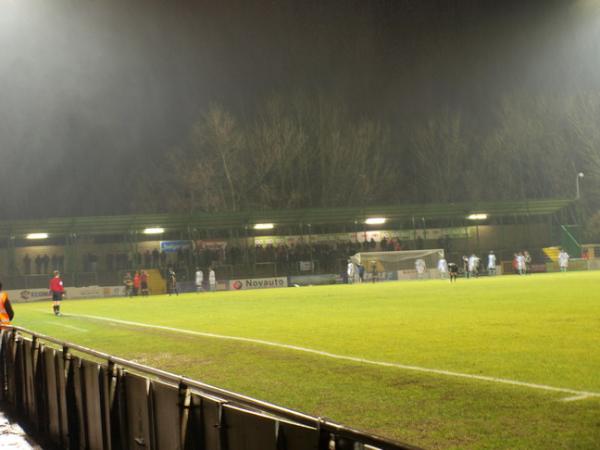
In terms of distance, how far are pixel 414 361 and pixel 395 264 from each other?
44814mm

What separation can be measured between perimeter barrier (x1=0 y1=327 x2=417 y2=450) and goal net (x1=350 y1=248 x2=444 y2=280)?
4661cm

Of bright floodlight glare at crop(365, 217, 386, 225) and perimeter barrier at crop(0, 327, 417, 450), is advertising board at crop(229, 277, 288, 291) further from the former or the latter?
perimeter barrier at crop(0, 327, 417, 450)

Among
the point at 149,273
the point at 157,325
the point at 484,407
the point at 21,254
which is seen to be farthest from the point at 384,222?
the point at 484,407

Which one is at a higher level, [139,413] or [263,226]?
[263,226]

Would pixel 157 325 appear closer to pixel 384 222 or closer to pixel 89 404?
pixel 89 404

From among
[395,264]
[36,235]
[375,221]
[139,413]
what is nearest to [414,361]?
[139,413]

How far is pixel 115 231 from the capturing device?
58.3m

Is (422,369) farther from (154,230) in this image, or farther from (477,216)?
(477,216)

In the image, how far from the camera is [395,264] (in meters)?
56.9

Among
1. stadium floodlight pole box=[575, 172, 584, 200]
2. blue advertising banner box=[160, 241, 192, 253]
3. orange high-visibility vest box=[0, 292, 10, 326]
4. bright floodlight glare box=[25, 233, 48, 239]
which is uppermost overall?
stadium floodlight pole box=[575, 172, 584, 200]

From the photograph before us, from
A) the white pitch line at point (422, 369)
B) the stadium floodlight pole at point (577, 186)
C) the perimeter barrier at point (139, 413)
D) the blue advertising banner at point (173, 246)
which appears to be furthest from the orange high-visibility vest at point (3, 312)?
the stadium floodlight pole at point (577, 186)

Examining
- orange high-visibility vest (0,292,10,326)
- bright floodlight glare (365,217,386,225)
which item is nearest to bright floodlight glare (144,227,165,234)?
bright floodlight glare (365,217,386,225)

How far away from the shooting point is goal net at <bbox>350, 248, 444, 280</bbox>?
186ft

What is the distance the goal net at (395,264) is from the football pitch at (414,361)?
1206 inches
